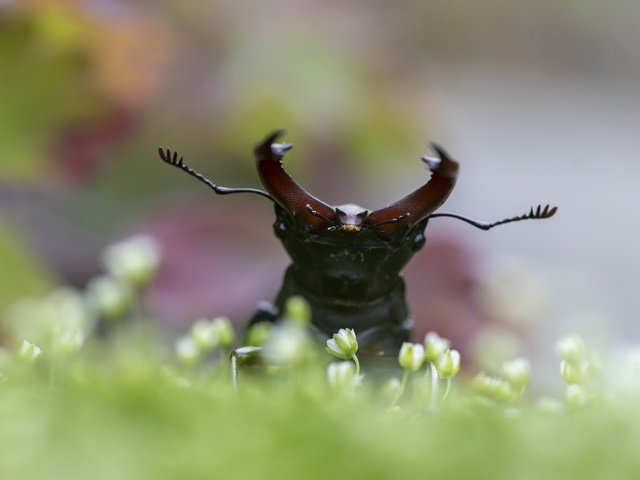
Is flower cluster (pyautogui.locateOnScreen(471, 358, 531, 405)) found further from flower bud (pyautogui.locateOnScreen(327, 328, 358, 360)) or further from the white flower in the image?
the white flower

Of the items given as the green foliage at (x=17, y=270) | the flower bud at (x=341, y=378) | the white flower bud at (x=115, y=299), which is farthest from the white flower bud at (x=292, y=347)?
the green foliage at (x=17, y=270)

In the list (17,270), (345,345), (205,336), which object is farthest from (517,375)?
(17,270)

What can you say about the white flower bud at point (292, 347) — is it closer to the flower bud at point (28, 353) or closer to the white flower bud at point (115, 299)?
the flower bud at point (28, 353)

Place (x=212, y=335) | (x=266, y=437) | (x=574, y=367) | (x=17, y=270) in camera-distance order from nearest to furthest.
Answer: (x=266, y=437) → (x=574, y=367) → (x=212, y=335) → (x=17, y=270)

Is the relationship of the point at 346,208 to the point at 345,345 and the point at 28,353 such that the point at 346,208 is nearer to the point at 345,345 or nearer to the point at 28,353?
the point at 345,345

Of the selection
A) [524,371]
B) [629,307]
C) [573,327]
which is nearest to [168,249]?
[573,327]

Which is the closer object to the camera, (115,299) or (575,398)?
(575,398)

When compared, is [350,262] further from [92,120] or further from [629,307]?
[629,307]

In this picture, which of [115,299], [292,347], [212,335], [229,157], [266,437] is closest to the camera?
[266,437]
